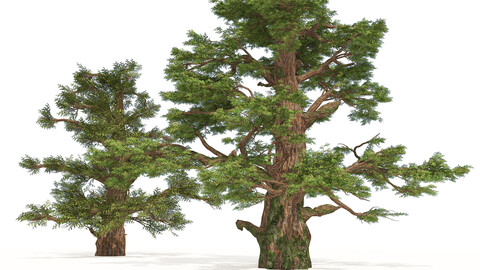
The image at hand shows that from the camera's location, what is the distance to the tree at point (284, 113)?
46.9 ft

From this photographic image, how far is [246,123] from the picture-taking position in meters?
14.3

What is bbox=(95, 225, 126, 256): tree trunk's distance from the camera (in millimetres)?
20016

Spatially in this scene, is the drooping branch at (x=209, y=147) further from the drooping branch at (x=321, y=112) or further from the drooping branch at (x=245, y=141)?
the drooping branch at (x=321, y=112)

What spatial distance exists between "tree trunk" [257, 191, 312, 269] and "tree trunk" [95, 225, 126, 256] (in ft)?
23.3

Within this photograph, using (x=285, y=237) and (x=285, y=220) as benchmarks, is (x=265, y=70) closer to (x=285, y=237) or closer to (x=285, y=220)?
(x=285, y=220)

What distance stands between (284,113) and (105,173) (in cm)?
894

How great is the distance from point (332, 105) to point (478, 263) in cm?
789

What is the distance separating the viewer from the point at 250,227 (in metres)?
16.4

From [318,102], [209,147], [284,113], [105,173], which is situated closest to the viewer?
[284,113]

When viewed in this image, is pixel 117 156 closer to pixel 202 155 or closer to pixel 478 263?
pixel 202 155

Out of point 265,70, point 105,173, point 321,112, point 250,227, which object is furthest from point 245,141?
point 105,173

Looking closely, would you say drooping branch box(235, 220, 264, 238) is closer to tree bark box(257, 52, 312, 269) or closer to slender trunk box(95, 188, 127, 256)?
tree bark box(257, 52, 312, 269)

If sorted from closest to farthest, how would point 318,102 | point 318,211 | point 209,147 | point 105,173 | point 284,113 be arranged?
point 284,113
point 209,147
point 318,211
point 318,102
point 105,173

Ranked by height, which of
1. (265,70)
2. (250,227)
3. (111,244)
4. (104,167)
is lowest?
(111,244)
